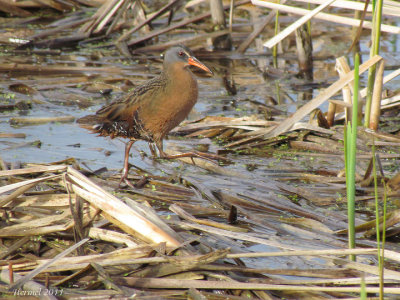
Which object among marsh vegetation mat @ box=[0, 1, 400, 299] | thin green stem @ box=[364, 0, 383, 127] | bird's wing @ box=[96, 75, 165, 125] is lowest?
marsh vegetation mat @ box=[0, 1, 400, 299]

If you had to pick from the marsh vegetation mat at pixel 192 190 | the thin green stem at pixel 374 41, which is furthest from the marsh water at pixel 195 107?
the thin green stem at pixel 374 41

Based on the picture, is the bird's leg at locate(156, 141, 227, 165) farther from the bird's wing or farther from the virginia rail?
the bird's wing

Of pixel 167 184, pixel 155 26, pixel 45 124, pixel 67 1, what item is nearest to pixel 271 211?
pixel 167 184

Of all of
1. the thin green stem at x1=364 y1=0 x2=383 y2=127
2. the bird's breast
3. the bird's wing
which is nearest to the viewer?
the bird's breast

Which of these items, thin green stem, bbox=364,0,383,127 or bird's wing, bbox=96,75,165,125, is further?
thin green stem, bbox=364,0,383,127

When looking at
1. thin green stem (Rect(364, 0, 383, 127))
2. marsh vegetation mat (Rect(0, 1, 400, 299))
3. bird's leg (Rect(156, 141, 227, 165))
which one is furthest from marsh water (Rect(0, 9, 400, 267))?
thin green stem (Rect(364, 0, 383, 127))

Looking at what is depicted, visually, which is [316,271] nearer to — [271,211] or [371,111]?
[271,211]

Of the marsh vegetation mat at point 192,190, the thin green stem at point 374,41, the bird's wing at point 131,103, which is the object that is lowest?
the marsh vegetation mat at point 192,190

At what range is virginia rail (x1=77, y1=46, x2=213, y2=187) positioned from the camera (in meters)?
4.85

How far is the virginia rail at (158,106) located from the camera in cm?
485

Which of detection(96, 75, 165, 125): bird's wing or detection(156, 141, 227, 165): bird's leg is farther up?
detection(96, 75, 165, 125): bird's wing

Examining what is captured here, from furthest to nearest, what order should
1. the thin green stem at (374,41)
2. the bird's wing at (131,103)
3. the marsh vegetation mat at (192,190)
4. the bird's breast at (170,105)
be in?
the thin green stem at (374,41)
the bird's wing at (131,103)
the bird's breast at (170,105)
the marsh vegetation mat at (192,190)

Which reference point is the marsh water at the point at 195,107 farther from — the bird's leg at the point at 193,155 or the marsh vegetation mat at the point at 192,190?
the bird's leg at the point at 193,155

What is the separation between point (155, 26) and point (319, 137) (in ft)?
16.9
